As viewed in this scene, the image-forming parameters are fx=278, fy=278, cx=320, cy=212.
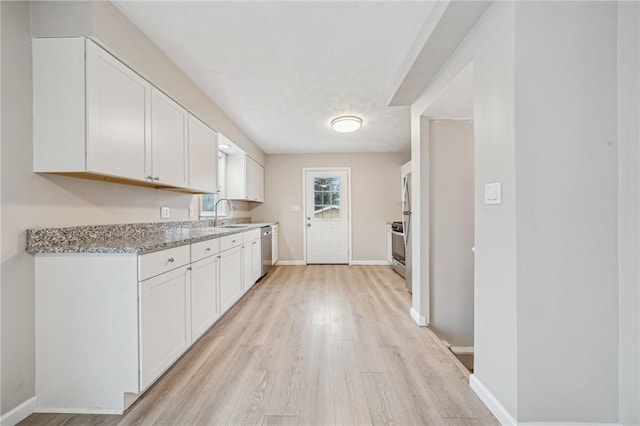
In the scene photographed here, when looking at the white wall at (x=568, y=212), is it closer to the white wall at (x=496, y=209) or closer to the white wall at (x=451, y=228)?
the white wall at (x=496, y=209)

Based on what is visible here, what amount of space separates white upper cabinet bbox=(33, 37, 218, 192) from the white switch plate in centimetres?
223

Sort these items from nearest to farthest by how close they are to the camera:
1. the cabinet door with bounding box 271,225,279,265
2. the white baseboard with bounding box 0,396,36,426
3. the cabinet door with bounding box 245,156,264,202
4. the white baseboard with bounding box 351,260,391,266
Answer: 1. the white baseboard with bounding box 0,396,36,426
2. the cabinet door with bounding box 245,156,264,202
3. the cabinet door with bounding box 271,225,279,265
4. the white baseboard with bounding box 351,260,391,266

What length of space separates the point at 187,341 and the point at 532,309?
86.7 inches

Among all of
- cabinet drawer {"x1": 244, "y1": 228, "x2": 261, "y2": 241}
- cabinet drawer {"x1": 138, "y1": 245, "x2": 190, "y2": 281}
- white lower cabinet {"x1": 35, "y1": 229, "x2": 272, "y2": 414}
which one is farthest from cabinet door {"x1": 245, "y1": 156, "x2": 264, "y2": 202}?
white lower cabinet {"x1": 35, "y1": 229, "x2": 272, "y2": 414}

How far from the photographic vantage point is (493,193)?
1.51 meters

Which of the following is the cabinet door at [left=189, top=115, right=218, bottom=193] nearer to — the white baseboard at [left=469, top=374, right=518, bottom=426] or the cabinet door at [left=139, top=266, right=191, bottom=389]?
the cabinet door at [left=139, top=266, right=191, bottom=389]

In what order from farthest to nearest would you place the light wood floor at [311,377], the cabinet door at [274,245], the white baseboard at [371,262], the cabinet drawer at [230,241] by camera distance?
the white baseboard at [371,262], the cabinet door at [274,245], the cabinet drawer at [230,241], the light wood floor at [311,377]

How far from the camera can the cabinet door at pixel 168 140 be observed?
7.00 ft

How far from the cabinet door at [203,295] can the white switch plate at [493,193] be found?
2072mm

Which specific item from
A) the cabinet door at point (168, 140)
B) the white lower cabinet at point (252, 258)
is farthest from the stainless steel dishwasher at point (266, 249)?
the cabinet door at point (168, 140)

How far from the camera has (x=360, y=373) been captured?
74.0 inches

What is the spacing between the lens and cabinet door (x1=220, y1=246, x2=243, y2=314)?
109 inches

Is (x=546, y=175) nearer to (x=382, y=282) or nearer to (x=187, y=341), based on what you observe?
(x=187, y=341)

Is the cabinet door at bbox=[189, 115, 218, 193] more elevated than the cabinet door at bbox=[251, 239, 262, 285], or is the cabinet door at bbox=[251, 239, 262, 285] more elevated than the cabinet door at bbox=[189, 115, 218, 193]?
the cabinet door at bbox=[189, 115, 218, 193]
